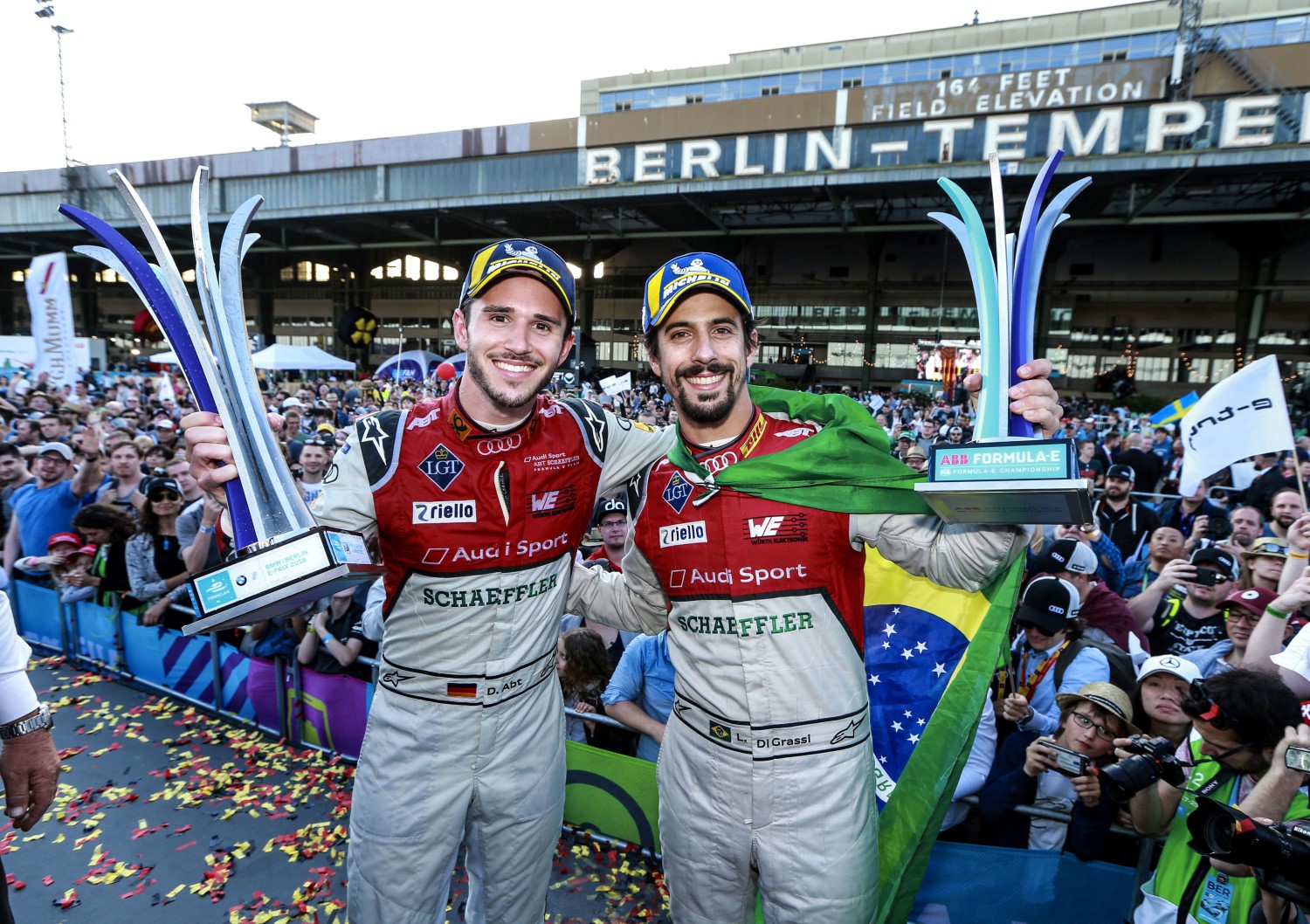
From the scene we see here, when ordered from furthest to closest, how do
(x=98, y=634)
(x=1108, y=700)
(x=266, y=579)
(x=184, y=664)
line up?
(x=98, y=634), (x=184, y=664), (x=1108, y=700), (x=266, y=579)

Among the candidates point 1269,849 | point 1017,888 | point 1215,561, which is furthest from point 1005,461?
point 1215,561

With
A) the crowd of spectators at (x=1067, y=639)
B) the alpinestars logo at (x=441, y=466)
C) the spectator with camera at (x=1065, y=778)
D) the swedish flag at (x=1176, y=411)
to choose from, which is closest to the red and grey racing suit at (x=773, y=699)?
the crowd of spectators at (x=1067, y=639)

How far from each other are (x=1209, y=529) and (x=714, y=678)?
740 centimetres

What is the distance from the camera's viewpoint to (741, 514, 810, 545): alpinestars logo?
212cm

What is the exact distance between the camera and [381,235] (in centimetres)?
3369

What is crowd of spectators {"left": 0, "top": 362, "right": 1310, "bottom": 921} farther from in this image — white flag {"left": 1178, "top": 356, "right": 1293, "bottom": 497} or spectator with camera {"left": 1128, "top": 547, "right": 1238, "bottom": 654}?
white flag {"left": 1178, "top": 356, "right": 1293, "bottom": 497}

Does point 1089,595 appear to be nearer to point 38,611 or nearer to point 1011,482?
point 1011,482

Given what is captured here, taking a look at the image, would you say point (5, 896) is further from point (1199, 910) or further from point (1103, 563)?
point (1103, 563)

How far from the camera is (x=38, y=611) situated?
20.0 feet

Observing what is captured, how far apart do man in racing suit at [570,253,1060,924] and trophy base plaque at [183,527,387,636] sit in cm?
98

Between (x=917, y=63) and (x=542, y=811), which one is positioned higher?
(x=917, y=63)

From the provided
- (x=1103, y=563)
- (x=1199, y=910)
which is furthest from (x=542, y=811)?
(x=1103, y=563)

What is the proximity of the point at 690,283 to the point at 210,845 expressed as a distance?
4023mm

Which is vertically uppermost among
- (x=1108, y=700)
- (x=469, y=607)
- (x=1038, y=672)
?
(x=469, y=607)
